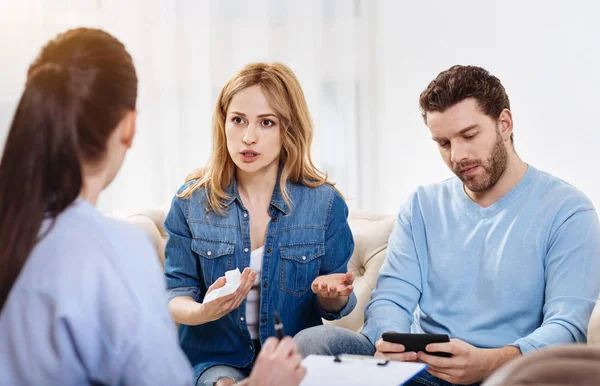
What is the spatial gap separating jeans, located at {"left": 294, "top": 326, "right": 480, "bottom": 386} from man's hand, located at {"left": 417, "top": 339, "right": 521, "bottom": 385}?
12 centimetres

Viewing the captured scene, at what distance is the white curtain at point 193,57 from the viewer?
11.1 ft

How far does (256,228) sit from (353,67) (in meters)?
1.59

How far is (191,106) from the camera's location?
3.45 metres

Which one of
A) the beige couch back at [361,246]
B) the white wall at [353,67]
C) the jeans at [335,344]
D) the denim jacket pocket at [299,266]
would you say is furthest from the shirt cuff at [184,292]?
the white wall at [353,67]

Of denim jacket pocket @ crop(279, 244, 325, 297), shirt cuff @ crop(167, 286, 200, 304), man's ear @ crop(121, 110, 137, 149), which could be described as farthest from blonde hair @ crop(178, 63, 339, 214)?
man's ear @ crop(121, 110, 137, 149)

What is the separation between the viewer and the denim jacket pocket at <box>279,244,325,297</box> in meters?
2.14

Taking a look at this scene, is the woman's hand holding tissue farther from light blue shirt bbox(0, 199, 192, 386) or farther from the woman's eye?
light blue shirt bbox(0, 199, 192, 386)

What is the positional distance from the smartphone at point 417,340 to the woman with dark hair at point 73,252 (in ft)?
2.67

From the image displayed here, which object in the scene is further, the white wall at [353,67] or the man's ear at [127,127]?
the white wall at [353,67]

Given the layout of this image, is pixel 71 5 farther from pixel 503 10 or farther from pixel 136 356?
pixel 136 356

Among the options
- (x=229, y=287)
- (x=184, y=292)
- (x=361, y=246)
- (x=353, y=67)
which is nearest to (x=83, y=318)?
(x=229, y=287)

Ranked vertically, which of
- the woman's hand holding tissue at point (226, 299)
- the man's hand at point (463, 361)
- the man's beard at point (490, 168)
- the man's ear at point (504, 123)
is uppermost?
the man's ear at point (504, 123)

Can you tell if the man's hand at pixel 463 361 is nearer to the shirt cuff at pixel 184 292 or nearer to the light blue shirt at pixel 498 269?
the light blue shirt at pixel 498 269

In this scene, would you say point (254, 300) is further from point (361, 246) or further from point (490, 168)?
point (490, 168)
